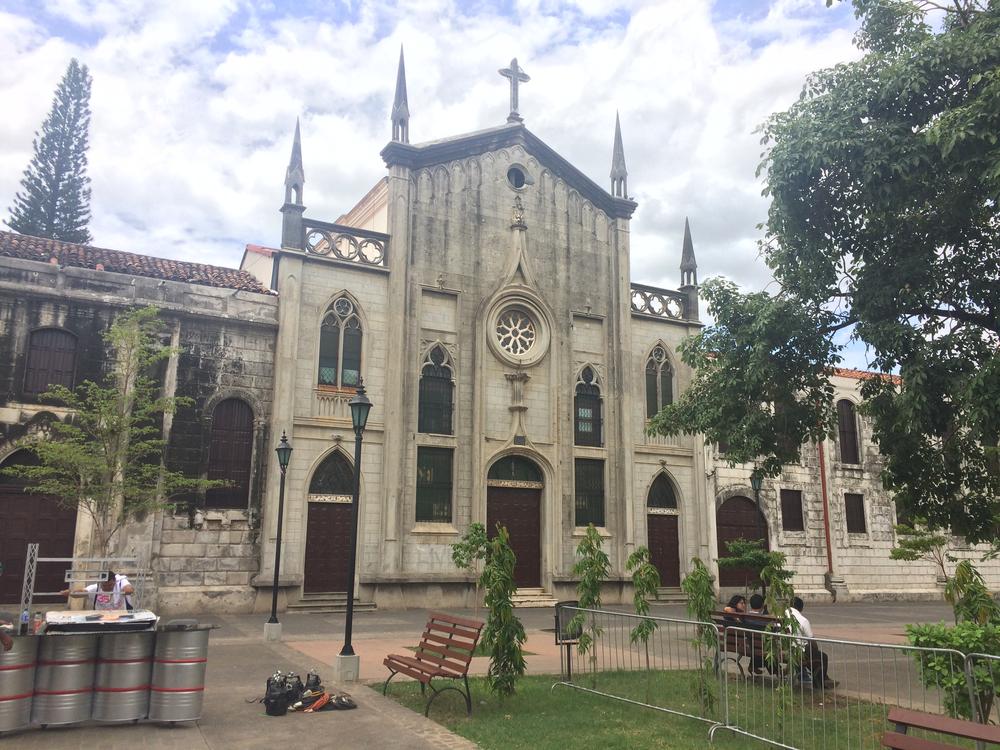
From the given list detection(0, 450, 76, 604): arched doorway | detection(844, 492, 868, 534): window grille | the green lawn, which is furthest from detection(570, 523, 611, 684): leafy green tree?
detection(844, 492, 868, 534): window grille

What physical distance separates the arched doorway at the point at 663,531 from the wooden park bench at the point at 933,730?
21.9 meters

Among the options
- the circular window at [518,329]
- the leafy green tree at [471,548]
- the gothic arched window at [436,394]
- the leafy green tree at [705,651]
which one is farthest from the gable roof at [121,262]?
the leafy green tree at [705,651]

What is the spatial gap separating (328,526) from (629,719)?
14617mm

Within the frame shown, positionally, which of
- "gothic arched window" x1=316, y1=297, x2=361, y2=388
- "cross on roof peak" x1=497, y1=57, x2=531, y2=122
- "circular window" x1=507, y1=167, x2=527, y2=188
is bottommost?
"gothic arched window" x1=316, y1=297, x2=361, y2=388

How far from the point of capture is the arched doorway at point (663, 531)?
27.2m

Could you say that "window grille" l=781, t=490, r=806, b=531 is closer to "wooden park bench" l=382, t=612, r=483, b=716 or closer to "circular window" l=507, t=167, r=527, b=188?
"circular window" l=507, t=167, r=527, b=188

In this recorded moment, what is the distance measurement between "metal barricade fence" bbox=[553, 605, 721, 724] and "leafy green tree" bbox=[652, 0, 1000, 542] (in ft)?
15.9

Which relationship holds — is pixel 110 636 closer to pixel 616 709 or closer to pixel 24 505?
pixel 616 709

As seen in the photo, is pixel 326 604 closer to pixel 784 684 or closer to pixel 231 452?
pixel 231 452

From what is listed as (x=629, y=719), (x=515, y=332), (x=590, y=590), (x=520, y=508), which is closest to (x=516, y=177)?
(x=515, y=332)

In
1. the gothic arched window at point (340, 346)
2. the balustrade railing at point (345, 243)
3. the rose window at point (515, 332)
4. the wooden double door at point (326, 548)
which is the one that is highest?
the balustrade railing at point (345, 243)

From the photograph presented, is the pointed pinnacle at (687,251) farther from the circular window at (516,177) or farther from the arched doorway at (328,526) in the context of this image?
the arched doorway at (328,526)

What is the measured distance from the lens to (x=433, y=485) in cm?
2383

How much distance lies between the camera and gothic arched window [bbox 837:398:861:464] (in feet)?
106
